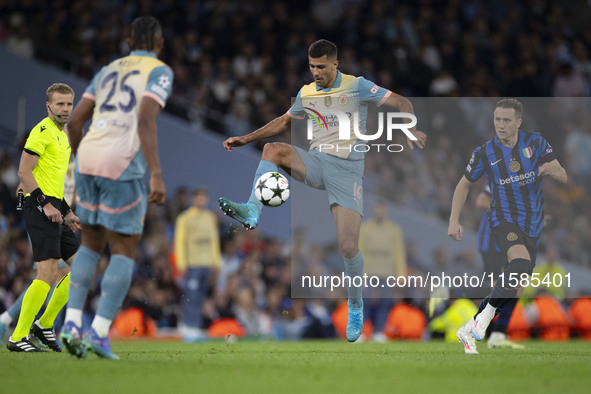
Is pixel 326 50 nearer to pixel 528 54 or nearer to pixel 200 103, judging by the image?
pixel 200 103

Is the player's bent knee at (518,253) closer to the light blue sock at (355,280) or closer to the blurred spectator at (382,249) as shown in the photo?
the light blue sock at (355,280)

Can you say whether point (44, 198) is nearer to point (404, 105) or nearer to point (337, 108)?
point (337, 108)

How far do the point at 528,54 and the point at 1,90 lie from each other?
403 inches

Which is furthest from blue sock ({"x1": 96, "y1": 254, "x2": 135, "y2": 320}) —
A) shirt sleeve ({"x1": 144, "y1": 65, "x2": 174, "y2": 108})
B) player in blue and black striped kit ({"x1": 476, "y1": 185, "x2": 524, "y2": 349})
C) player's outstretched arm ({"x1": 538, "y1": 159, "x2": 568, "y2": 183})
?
player's outstretched arm ({"x1": 538, "y1": 159, "x2": 568, "y2": 183})

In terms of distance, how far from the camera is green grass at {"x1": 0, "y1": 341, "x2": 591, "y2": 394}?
16.7ft

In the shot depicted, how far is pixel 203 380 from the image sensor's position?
5.39 meters

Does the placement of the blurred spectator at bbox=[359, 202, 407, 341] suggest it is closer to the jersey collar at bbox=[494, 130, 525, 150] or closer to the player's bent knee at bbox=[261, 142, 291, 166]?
the jersey collar at bbox=[494, 130, 525, 150]

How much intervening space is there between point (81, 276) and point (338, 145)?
3182mm

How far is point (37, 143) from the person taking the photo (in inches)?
293

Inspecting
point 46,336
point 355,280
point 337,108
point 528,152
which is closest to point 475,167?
point 528,152

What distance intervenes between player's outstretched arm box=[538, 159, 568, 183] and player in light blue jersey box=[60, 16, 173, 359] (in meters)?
4.00

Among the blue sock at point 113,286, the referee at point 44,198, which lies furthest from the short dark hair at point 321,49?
the blue sock at point 113,286

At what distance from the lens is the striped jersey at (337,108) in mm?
8516

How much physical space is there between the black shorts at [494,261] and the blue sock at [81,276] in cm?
424
